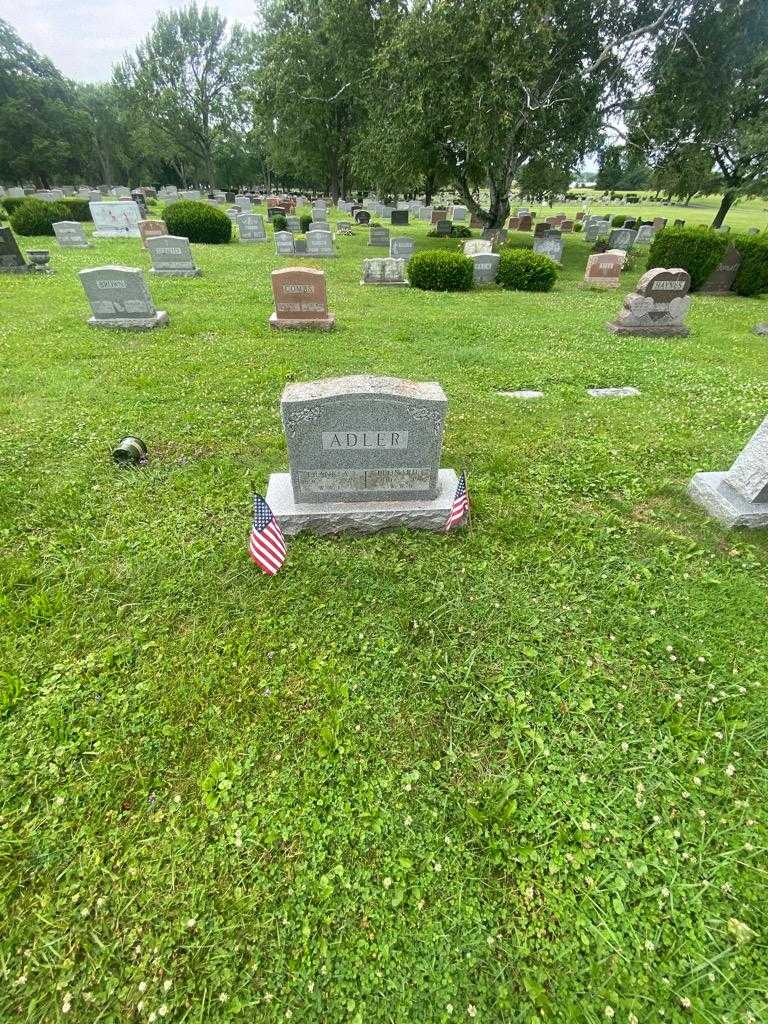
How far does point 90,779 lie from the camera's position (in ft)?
8.47

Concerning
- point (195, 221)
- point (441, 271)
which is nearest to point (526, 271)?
point (441, 271)

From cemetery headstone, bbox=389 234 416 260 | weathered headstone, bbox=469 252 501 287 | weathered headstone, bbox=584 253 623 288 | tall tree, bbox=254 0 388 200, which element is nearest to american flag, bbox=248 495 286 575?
weathered headstone, bbox=469 252 501 287

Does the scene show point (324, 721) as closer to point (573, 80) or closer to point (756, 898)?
point (756, 898)

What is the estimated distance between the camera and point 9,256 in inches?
531

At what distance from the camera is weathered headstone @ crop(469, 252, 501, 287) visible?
14508 mm

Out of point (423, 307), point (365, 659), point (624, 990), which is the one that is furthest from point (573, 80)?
point (624, 990)

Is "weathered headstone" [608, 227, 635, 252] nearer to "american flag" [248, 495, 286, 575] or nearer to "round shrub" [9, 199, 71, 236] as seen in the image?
"american flag" [248, 495, 286, 575]

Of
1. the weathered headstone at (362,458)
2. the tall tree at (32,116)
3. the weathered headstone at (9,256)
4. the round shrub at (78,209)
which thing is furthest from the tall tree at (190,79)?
the weathered headstone at (362,458)

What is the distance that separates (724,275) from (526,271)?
6.26 m

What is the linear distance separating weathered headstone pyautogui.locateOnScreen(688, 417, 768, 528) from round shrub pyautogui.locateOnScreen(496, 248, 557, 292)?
1196 centimetres

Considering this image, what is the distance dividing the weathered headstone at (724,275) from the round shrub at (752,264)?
12 cm

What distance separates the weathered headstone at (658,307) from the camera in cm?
991

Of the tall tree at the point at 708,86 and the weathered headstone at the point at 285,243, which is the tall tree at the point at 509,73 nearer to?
the tall tree at the point at 708,86

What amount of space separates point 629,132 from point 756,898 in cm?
2705
